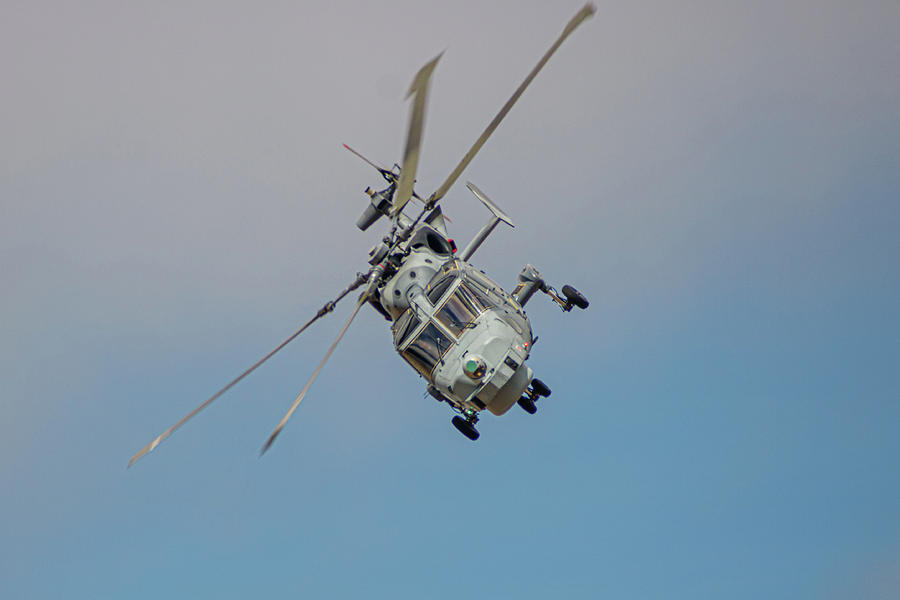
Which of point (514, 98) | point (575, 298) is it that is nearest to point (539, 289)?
point (575, 298)

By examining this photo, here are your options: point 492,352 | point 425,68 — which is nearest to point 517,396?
point 492,352

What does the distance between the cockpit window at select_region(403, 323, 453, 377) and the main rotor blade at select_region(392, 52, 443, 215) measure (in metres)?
5.33

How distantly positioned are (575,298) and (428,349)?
707 centimetres

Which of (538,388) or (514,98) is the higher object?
(514,98)

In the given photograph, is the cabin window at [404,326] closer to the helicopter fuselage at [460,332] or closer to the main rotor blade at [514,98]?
the helicopter fuselage at [460,332]

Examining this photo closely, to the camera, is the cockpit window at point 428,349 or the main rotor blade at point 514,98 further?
the cockpit window at point 428,349

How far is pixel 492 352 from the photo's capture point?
40.3m

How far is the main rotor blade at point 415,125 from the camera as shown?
38.1 metres

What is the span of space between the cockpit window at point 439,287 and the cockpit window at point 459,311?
1.74 feet

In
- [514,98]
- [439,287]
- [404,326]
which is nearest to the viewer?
[514,98]

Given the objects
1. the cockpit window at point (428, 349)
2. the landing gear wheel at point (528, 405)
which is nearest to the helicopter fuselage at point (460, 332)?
the cockpit window at point (428, 349)

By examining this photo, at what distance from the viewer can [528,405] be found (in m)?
43.8

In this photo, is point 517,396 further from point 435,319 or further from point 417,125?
point 417,125

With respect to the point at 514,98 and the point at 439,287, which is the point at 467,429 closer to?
the point at 439,287
